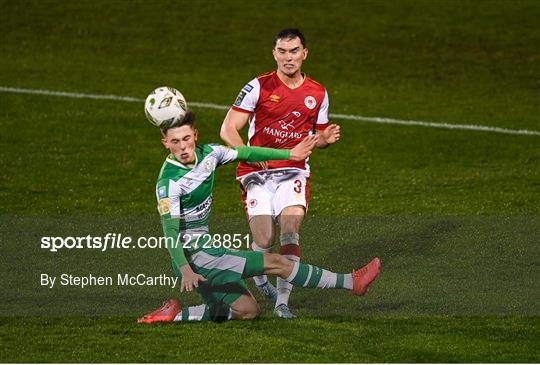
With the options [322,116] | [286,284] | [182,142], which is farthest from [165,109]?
[322,116]

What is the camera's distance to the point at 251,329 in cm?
1006

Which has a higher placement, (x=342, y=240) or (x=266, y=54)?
(x=266, y=54)

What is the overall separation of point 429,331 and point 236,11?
17567 mm

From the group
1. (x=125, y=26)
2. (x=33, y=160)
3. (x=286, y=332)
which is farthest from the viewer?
(x=125, y=26)

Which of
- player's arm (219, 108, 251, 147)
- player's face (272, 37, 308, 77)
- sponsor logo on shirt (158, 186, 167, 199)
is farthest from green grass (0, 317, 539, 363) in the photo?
player's face (272, 37, 308, 77)

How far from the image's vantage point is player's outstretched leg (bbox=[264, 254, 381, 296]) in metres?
10.3

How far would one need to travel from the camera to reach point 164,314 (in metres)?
10.2

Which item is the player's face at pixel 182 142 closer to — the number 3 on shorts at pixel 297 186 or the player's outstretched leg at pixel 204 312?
the player's outstretched leg at pixel 204 312

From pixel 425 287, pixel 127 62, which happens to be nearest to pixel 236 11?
pixel 127 62

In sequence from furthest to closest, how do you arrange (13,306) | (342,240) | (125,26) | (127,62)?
(125,26) → (127,62) → (342,240) → (13,306)

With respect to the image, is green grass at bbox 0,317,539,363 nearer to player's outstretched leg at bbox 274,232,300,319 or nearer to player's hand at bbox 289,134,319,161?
player's outstretched leg at bbox 274,232,300,319

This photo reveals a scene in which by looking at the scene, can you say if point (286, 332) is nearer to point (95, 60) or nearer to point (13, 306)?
point (13, 306)

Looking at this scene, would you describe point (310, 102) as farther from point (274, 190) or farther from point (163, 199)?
point (163, 199)

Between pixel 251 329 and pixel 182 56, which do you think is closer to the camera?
pixel 251 329
